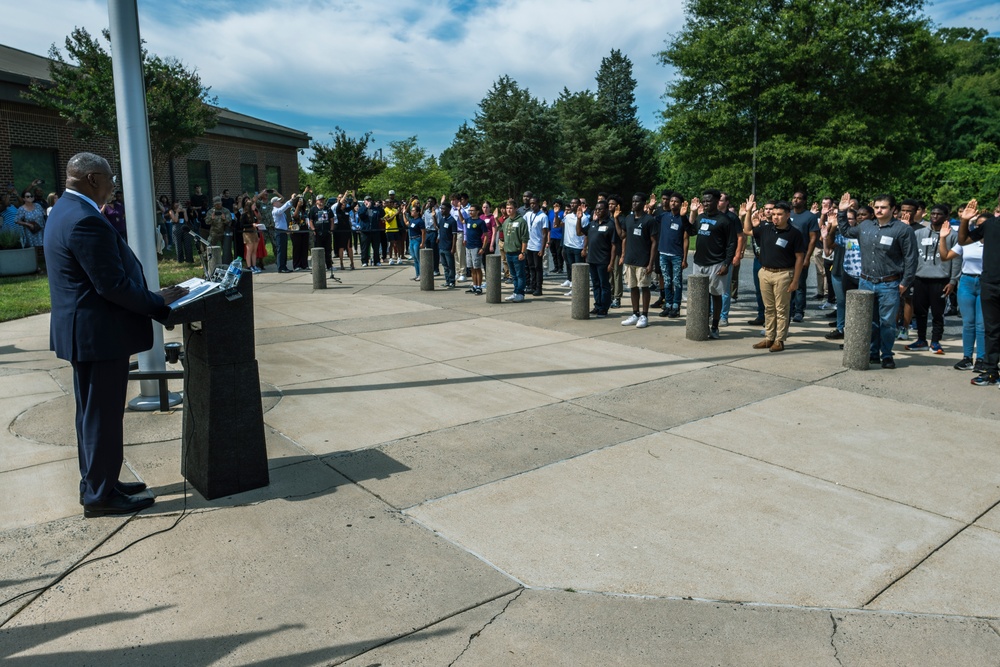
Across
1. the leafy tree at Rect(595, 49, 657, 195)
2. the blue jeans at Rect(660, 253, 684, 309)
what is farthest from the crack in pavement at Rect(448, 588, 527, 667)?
the leafy tree at Rect(595, 49, 657, 195)

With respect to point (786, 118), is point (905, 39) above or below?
above

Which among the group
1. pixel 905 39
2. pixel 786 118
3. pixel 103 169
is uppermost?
pixel 905 39

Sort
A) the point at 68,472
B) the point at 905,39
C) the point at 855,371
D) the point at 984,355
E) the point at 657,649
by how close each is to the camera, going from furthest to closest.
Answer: the point at 905,39, the point at 855,371, the point at 984,355, the point at 68,472, the point at 657,649

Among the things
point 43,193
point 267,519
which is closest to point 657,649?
point 267,519

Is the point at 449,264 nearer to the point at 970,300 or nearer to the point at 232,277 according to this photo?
the point at 970,300

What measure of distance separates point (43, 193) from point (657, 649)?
2518 centimetres

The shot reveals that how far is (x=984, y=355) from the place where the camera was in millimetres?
7922

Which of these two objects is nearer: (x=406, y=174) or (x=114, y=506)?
(x=114, y=506)

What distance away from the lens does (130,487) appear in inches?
190

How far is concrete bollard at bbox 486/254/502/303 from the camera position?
1381 cm

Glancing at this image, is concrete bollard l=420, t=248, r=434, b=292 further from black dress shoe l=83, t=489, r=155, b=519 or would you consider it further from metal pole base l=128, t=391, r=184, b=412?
black dress shoe l=83, t=489, r=155, b=519

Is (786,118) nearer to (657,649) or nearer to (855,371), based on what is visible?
(855,371)

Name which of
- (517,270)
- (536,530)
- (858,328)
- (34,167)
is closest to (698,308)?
(858,328)

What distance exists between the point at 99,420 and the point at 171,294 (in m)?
0.84
